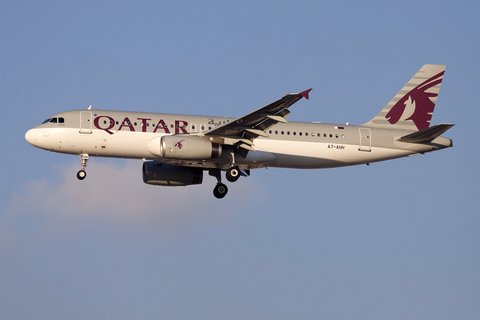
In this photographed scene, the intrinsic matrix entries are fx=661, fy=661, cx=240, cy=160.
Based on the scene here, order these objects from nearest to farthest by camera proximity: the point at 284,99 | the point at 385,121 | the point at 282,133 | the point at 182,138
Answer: the point at 284,99
the point at 182,138
the point at 282,133
the point at 385,121

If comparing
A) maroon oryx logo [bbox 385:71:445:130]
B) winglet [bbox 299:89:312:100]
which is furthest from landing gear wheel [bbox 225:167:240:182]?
maroon oryx logo [bbox 385:71:445:130]

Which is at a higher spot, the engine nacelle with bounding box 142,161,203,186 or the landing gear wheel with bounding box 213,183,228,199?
the engine nacelle with bounding box 142,161,203,186

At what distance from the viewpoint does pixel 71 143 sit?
124 ft

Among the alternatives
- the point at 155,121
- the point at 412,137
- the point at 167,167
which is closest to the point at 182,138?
the point at 155,121

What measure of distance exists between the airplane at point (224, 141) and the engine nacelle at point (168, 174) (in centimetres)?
6

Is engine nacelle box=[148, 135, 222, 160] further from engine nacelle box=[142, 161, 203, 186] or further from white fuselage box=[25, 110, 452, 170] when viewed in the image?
engine nacelle box=[142, 161, 203, 186]

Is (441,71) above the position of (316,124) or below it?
above

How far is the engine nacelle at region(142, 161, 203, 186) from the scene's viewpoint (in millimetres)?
41656

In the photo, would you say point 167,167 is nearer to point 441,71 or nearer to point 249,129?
point 249,129

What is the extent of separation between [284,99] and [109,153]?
1111 cm

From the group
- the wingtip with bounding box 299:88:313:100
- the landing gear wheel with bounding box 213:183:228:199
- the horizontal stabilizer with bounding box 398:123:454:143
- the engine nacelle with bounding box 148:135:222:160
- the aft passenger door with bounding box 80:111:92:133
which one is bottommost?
the landing gear wheel with bounding box 213:183:228:199

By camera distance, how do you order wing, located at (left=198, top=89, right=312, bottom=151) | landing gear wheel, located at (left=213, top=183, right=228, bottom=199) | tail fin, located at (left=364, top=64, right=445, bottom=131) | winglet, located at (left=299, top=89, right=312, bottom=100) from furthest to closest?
1. tail fin, located at (left=364, top=64, right=445, bottom=131)
2. landing gear wheel, located at (left=213, top=183, right=228, bottom=199)
3. wing, located at (left=198, top=89, right=312, bottom=151)
4. winglet, located at (left=299, top=89, right=312, bottom=100)

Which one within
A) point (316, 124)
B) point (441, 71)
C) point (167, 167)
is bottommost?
point (167, 167)

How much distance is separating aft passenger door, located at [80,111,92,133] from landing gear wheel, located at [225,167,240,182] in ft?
27.6
